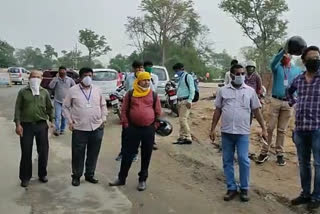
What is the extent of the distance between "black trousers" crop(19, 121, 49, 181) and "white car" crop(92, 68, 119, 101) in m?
10.5

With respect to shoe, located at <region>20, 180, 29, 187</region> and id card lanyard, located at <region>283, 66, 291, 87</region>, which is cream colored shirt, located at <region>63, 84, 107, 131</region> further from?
id card lanyard, located at <region>283, 66, 291, 87</region>

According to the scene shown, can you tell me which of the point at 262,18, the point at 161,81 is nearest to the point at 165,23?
the point at 262,18

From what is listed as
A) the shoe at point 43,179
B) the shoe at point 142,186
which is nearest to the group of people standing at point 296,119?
the shoe at point 142,186

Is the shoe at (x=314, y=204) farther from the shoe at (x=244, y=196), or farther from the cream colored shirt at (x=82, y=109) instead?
the cream colored shirt at (x=82, y=109)

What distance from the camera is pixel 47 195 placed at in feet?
21.6

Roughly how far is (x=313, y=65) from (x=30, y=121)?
4111 millimetres

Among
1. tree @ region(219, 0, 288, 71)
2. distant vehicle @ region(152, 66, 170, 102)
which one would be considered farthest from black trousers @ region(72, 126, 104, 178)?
tree @ region(219, 0, 288, 71)

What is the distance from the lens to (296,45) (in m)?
6.76

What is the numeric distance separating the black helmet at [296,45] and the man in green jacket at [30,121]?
3.77m

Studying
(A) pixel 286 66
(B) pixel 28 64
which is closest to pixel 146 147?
(A) pixel 286 66

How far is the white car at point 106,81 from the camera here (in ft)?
59.0

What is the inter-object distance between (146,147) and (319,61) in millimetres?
2707

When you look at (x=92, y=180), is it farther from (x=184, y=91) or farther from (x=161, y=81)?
(x=161, y=81)

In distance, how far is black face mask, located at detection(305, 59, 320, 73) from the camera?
586cm
